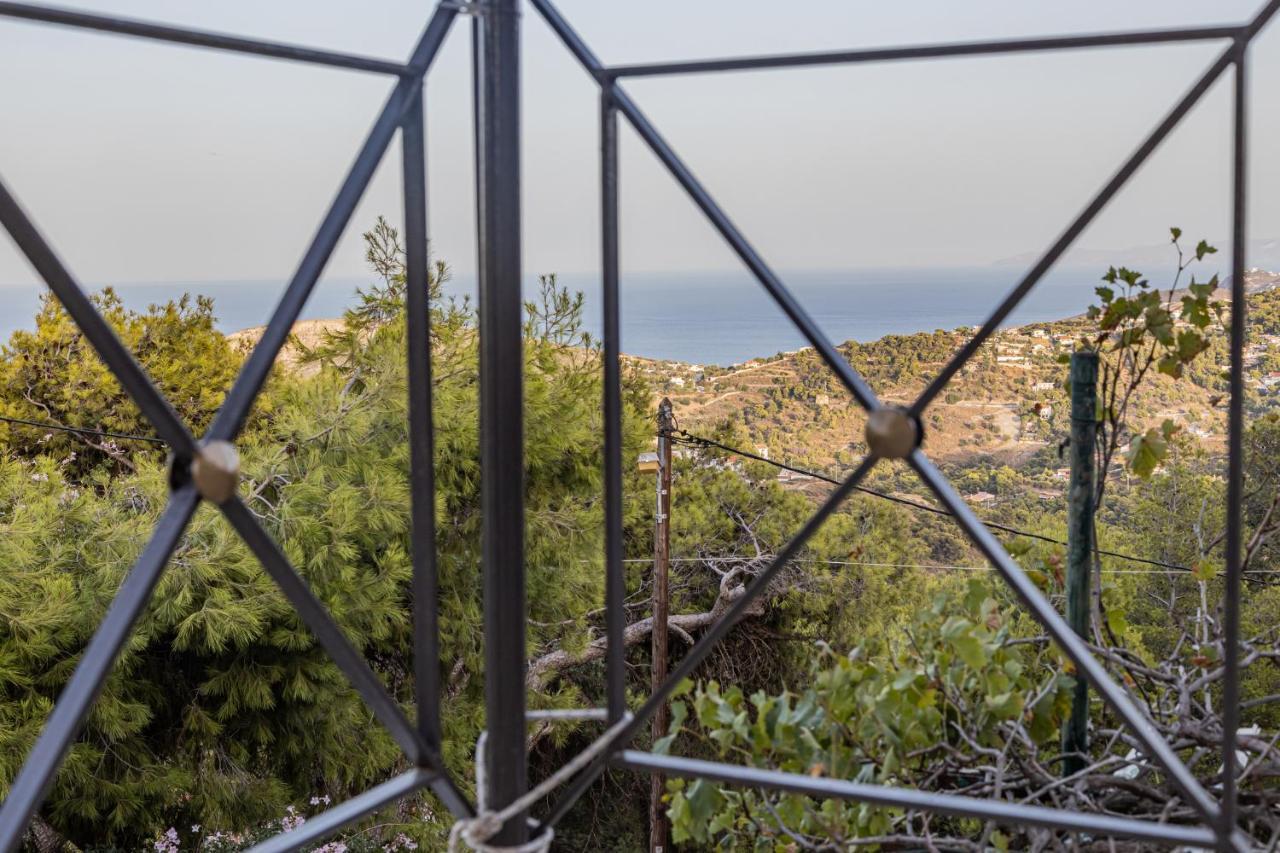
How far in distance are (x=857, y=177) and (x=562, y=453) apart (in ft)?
4.39

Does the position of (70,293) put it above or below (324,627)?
above

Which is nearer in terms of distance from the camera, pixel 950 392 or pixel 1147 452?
pixel 1147 452

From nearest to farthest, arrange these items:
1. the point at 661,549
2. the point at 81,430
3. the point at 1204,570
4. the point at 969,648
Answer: the point at 969,648 < the point at 1204,570 < the point at 81,430 < the point at 661,549

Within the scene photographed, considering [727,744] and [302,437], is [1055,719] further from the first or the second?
[302,437]

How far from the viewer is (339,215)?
472 mm

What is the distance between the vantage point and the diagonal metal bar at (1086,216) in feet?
1.55

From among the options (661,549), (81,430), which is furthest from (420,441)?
(661,549)

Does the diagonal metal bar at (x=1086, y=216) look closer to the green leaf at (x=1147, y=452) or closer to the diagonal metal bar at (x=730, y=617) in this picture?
the diagonal metal bar at (x=730, y=617)

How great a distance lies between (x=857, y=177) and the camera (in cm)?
336

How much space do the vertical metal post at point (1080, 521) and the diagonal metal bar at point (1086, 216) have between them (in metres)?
0.42

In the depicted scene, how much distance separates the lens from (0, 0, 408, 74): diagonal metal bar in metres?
0.39

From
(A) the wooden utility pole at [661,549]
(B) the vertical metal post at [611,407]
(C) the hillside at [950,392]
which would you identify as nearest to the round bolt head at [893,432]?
(B) the vertical metal post at [611,407]

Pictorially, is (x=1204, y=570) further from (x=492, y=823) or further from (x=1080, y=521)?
(x=492, y=823)

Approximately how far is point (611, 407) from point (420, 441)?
100mm
